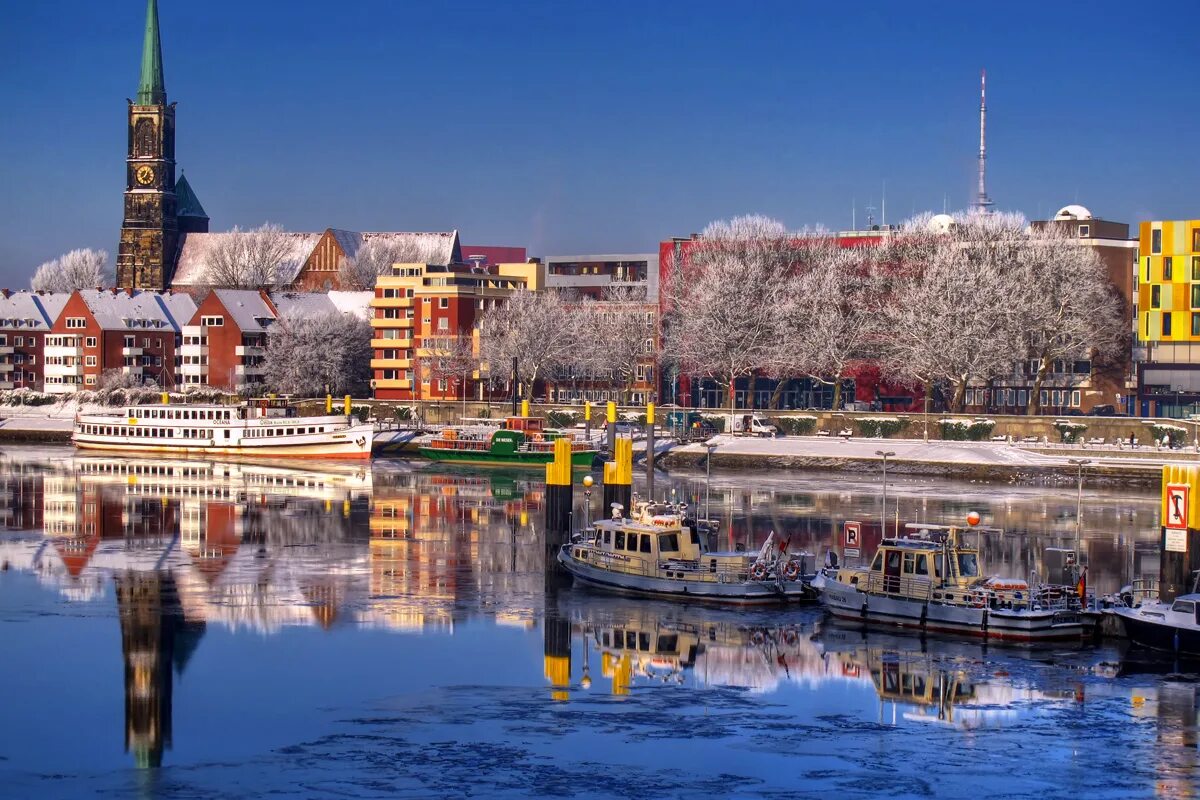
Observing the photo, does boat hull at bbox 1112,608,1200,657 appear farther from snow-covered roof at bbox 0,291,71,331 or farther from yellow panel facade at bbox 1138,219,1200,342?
snow-covered roof at bbox 0,291,71,331

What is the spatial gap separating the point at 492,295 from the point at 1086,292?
50711 mm

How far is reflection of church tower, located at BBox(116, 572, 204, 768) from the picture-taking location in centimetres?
3569

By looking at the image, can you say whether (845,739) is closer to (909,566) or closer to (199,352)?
(909,566)

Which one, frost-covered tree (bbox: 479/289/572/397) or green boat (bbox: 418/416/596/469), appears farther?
frost-covered tree (bbox: 479/289/572/397)

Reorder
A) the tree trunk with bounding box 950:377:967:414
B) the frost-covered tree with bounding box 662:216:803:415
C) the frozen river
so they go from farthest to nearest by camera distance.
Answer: the frost-covered tree with bounding box 662:216:803:415 → the tree trunk with bounding box 950:377:967:414 → the frozen river

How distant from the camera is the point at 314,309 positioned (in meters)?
161


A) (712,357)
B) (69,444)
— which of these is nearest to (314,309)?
(69,444)

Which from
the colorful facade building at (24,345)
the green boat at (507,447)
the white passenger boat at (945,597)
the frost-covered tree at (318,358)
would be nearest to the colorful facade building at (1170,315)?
the green boat at (507,447)

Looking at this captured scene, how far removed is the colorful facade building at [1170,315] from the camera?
385 feet

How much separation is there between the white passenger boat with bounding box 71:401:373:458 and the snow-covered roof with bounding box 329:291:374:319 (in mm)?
41661

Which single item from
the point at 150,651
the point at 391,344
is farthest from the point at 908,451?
the point at 150,651

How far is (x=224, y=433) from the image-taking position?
113 meters

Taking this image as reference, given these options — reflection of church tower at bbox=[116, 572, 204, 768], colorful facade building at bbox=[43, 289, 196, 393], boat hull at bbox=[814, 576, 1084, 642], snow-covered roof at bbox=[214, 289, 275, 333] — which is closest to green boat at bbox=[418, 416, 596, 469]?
reflection of church tower at bbox=[116, 572, 204, 768]

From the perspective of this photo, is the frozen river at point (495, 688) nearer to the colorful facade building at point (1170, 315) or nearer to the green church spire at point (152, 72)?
the colorful facade building at point (1170, 315)
